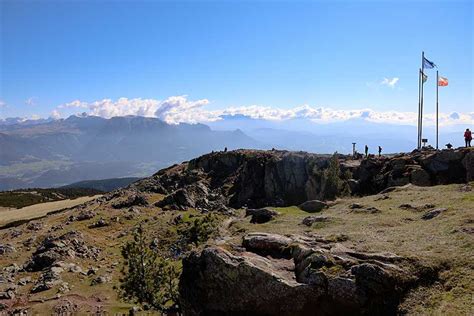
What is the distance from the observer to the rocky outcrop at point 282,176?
173 ft

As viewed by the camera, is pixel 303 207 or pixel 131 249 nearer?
pixel 131 249

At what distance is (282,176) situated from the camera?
3155 inches

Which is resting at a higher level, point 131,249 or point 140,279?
point 131,249

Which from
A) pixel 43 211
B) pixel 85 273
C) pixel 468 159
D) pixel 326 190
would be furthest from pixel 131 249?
pixel 43 211

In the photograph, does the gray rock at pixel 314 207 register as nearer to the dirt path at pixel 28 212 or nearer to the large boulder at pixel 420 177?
the large boulder at pixel 420 177

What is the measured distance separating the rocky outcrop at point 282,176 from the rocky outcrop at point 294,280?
3411 cm

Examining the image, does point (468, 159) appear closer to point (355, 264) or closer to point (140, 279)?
point (355, 264)

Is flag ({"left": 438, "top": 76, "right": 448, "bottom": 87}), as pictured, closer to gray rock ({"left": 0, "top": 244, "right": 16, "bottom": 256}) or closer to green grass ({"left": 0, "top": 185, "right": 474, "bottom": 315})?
green grass ({"left": 0, "top": 185, "right": 474, "bottom": 315})

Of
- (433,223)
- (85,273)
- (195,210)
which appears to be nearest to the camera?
(433,223)

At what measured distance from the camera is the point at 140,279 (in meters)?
30.2

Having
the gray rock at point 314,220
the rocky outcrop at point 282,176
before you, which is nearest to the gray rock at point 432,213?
the gray rock at point 314,220

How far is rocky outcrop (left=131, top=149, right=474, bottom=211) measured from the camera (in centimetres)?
5272

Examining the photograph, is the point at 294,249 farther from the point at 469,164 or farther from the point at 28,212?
the point at 28,212

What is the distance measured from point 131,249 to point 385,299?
785 inches
